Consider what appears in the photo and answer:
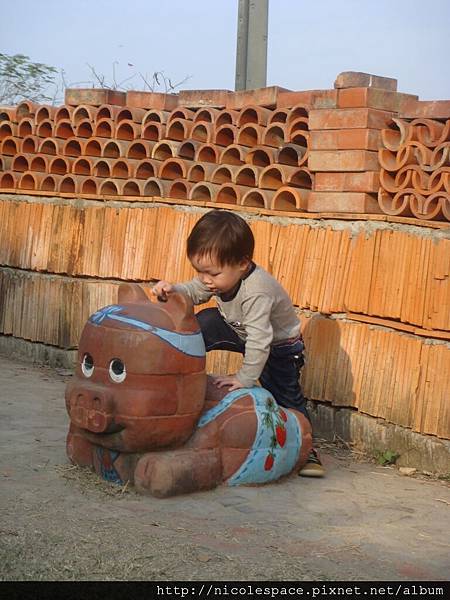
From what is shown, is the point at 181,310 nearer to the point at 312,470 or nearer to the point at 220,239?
the point at 220,239

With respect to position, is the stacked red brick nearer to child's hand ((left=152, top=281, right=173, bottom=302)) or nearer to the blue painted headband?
child's hand ((left=152, top=281, right=173, bottom=302))

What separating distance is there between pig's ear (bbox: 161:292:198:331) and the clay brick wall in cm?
144

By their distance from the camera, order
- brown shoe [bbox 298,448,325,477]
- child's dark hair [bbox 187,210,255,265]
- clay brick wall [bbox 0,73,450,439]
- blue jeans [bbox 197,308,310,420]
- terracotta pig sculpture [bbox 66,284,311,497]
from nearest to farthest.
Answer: terracotta pig sculpture [bbox 66,284,311,497], child's dark hair [bbox 187,210,255,265], brown shoe [bbox 298,448,325,477], blue jeans [bbox 197,308,310,420], clay brick wall [bbox 0,73,450,439]

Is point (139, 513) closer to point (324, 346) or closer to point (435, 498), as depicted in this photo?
point (435, 498)

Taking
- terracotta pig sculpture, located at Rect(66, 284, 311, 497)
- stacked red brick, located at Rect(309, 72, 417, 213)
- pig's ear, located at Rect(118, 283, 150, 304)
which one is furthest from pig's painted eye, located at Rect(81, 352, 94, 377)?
stacked red brick, located at Rect(309, 72, 417, 213)

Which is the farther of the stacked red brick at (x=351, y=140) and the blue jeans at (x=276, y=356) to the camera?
the stacked red brick at (x=351, y=140)

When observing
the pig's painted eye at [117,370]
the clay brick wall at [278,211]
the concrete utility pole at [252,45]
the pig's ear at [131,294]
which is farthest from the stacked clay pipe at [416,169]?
the concrete utility pole at [252,45]

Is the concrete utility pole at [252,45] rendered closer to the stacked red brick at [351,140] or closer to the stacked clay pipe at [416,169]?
the stacked red brick at [351,140]

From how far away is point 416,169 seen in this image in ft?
17.8

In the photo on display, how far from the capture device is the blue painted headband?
443 centimetres

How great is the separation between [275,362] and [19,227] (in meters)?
3.65

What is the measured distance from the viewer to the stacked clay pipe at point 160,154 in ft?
20.4

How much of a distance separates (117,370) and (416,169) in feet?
7.06

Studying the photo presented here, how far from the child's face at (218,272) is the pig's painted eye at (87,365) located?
2.35 ft
